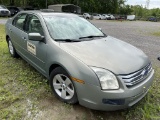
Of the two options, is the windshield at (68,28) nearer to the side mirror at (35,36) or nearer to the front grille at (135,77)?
the side mirror at (35,36)

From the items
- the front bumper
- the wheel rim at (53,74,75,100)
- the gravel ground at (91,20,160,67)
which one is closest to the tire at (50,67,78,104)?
the wheel rim at (53,74,75,100)

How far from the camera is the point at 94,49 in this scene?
268cm

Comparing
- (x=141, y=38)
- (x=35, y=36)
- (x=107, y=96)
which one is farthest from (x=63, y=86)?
(x=141, y=38)

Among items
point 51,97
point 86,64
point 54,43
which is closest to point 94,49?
point 86,64

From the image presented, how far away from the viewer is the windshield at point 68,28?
9.98 ft

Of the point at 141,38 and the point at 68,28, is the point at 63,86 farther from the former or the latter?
the point at 141,38

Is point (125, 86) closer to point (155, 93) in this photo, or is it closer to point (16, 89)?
point (155, 93)

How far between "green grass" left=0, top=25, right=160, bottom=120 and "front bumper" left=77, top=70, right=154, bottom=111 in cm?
34

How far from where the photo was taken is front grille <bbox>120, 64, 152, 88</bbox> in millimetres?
2195

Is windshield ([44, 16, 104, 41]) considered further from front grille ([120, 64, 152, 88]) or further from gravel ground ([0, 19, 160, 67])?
gravel ground ([0, 19, 160, 67])

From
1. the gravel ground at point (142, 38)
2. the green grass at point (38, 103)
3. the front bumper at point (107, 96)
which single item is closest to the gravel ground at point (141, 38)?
the gravel ground at point (142, 38)

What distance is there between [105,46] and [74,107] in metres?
1.17

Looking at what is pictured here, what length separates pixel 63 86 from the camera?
269cm

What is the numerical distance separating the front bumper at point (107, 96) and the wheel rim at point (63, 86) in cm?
28
